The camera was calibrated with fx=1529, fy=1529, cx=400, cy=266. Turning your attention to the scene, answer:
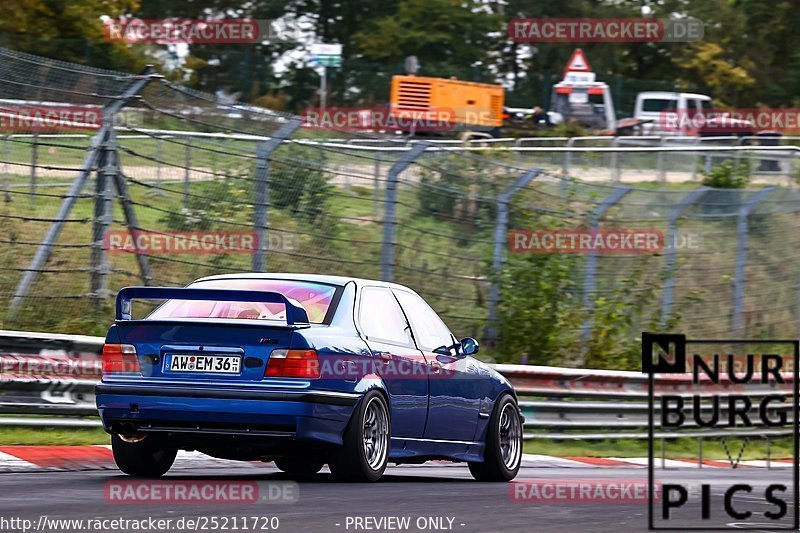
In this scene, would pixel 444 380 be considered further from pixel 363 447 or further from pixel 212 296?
pixel 212 296

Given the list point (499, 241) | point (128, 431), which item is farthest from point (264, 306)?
point (499, 241)

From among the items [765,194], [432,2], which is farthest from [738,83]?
[765,194]

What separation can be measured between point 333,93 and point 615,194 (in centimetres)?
3185

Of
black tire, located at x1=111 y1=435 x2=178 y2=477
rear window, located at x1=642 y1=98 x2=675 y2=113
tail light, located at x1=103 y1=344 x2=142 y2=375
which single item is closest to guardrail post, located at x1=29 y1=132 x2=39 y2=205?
black tire, located at x1=111 y1=435 x2=178 y2=477

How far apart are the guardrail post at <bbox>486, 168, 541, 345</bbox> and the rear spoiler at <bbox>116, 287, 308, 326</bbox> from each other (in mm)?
8666

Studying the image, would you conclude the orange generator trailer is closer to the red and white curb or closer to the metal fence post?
the metal fence post

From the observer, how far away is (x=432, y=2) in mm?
55062

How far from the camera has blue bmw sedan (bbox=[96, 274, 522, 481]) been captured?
8.70m

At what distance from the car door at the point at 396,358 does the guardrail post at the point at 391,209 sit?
5.54 m

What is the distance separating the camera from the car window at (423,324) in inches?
408

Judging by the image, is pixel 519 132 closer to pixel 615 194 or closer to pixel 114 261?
pixel 615 194

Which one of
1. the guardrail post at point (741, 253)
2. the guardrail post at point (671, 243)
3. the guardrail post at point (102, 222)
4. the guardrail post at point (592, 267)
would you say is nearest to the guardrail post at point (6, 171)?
the guardrail post at point (102, 222)

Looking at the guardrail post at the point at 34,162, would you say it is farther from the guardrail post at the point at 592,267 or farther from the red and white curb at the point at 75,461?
the guardrail post at the point at 592,267

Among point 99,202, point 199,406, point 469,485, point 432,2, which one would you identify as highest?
point 432,2
